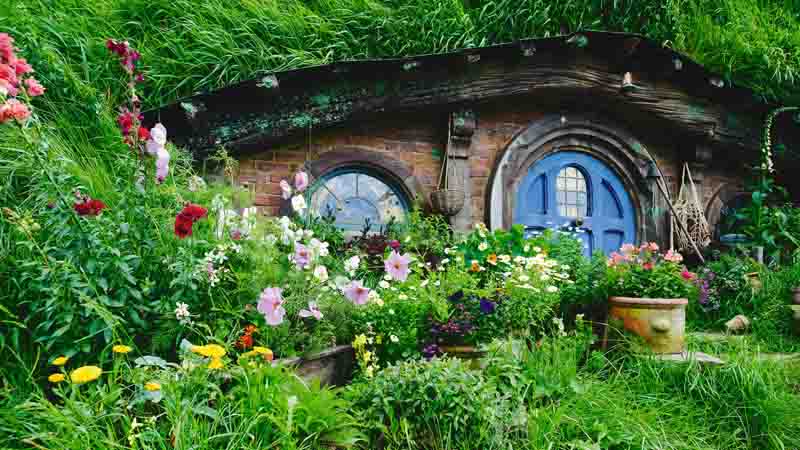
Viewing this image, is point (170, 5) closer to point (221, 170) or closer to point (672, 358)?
point (221, 170)

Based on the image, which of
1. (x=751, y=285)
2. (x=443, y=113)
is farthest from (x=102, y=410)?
(x=751, y=285)

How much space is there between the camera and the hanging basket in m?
6.01

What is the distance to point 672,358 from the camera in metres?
3.89

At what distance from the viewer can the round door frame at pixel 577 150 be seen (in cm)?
647

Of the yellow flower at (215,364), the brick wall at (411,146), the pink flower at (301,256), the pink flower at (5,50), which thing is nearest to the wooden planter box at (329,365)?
the pink flower at (301,256)

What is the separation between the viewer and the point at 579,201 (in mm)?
7086

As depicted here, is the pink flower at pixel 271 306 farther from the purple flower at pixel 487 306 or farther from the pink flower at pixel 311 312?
the purple flower at pixel 487 306

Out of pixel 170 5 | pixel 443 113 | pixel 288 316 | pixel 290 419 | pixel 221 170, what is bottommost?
pixel 290 419

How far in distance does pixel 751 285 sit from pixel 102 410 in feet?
20.6

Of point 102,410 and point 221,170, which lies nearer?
point 102,410

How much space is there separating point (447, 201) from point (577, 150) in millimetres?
2148

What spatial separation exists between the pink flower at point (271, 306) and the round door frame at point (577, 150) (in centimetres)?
394

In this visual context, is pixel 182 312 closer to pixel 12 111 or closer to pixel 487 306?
pixel 12 111

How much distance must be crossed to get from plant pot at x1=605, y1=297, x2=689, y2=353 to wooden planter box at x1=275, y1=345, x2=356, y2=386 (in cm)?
216
